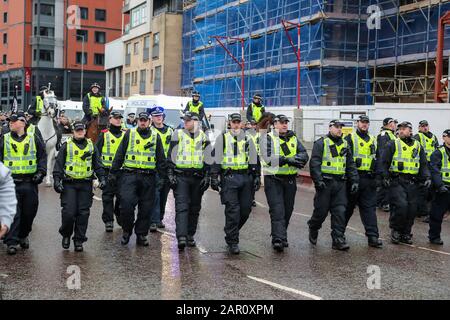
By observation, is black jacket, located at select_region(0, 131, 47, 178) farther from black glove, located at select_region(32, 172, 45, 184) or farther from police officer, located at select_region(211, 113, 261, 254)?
police officer, located at select_region(211, 113, 261, 254)

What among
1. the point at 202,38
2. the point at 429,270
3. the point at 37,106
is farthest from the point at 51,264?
the point at 202,38

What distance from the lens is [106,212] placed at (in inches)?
454

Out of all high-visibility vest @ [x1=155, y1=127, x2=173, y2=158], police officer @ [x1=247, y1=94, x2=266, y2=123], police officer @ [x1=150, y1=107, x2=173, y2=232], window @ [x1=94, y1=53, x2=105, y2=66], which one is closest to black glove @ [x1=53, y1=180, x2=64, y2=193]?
police officer @ [x1=150, y1=107, x2=173, y2=232]

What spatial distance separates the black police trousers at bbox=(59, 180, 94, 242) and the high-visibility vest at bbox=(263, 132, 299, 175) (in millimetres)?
2807

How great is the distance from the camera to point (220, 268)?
8.68m

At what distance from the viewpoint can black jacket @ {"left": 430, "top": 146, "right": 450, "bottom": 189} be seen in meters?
11.2

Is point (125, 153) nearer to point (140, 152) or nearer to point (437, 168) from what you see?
point (140, 152)

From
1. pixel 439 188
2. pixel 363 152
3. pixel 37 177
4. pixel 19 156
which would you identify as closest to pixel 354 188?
pixel 363 152

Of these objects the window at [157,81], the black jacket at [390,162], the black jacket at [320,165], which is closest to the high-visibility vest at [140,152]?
the black jacket at [320,165]

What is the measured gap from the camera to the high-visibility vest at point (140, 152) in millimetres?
10164

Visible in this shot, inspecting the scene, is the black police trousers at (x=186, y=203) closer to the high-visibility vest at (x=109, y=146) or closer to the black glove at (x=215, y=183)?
the black glove at (x=215, y=183)

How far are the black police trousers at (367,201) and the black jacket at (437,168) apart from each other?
1.17 meters
